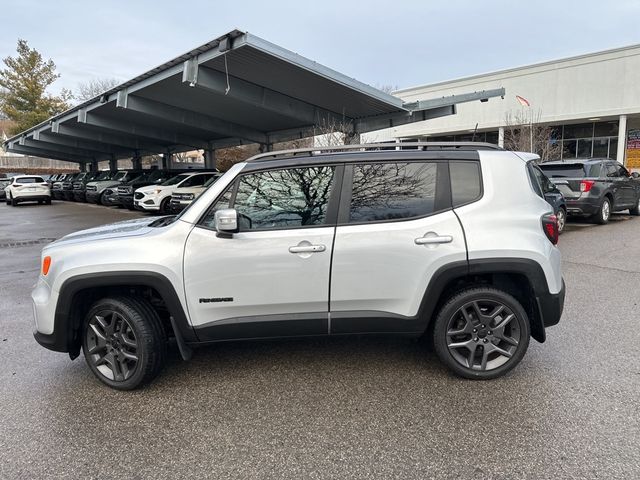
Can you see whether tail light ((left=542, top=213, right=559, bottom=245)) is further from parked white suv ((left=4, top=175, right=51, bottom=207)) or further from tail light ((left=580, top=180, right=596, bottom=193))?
parked white suv ((left=4, top=175, right=51, bottom=207))

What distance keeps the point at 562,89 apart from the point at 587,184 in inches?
629

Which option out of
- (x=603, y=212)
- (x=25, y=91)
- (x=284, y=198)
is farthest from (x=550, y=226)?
(x=25, y=91)

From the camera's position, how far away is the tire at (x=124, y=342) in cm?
335

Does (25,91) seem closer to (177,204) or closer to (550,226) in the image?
(177,204)

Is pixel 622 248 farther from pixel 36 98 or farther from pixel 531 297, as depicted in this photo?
pixel 36 98

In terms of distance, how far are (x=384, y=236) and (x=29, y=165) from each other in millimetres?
70054

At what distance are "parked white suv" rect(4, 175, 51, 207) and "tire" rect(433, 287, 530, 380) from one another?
90.4 ft

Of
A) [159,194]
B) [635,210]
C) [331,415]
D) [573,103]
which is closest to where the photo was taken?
[331,415]

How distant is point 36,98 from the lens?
4906 cm

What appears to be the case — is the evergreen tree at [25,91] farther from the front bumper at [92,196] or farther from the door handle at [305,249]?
the door handle at [305,249]

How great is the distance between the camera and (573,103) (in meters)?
24.0

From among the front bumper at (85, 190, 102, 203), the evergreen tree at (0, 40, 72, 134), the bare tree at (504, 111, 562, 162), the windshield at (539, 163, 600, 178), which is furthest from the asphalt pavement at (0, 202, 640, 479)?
the evergreen tree at (0, 40, 72, 134)

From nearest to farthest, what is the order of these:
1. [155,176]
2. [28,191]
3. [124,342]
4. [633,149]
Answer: [124,342] → [155,176] → [633,149] → [28,191]

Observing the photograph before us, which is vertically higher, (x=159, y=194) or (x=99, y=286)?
(x=159, y=194)
